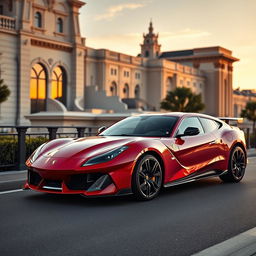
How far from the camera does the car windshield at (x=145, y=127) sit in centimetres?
746

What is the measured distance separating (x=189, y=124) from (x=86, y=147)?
2.23m

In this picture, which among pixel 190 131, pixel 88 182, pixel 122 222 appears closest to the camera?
pixel 122 222

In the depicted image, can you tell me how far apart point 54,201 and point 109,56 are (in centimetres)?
5336

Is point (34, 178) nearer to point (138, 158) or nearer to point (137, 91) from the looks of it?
point (138, 158)

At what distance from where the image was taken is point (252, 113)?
6431 centimetres

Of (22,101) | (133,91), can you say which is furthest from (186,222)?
(133,91)

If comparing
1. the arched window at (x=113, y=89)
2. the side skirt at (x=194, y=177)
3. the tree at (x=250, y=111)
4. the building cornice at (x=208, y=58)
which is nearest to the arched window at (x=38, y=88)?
the arched window at (x=113, y=89)

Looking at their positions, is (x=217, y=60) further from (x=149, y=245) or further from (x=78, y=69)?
(x=149, y=245)

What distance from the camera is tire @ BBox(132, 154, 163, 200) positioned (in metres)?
6.45

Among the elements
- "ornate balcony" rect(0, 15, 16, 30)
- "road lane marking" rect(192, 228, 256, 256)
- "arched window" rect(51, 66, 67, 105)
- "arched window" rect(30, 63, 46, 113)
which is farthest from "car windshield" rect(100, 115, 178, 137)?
"arched window" rect(51, 66, 67, 105)

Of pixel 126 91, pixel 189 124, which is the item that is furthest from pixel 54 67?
pixel 189 124

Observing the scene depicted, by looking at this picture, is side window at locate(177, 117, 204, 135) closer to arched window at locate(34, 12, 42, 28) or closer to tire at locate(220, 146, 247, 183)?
tire at locate(220, 146, 247, 183)

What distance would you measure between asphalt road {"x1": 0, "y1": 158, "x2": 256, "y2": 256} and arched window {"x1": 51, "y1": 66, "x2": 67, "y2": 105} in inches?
1522

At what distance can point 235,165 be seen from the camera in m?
8.80
